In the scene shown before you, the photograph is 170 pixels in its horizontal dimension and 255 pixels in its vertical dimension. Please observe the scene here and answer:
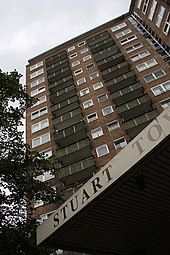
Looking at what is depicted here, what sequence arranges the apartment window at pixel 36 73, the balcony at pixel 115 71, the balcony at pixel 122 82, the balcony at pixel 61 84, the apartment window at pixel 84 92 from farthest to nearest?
1. the apartment window at pixel 36 73
2. the balcony at pixel 61 84
3. the apartment window at pixel 84 92
4. the balcony at pixel 115 71
5. the balcony at pixel 122 82

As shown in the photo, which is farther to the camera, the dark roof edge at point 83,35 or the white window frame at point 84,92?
the dark roof edge at point 83,35

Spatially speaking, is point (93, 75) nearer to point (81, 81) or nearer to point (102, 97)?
point (81, 81)

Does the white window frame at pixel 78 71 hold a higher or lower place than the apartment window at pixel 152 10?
lower

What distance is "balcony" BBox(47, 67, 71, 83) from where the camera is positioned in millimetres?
40700

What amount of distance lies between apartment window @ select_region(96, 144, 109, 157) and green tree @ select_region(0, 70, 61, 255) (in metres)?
13.6

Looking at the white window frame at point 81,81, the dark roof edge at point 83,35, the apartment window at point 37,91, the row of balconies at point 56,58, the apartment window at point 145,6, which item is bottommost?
the white window frame at point 81,81

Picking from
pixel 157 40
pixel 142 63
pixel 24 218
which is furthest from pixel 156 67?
pixel 24 218

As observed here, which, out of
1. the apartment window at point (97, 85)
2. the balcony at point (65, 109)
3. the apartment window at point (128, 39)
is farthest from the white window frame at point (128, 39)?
the balcony at point (65, 109)

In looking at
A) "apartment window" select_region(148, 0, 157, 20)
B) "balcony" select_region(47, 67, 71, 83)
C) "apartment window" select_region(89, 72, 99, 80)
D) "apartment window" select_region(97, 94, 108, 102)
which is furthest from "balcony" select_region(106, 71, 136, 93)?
"apartment window" select_region(148, 0, 157, 20)

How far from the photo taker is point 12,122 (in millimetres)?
12508

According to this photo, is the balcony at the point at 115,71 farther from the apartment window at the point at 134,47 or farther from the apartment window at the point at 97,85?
the apartment window at the point at 134,47

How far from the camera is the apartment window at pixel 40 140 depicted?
31352mm

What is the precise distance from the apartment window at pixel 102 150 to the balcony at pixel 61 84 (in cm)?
1346

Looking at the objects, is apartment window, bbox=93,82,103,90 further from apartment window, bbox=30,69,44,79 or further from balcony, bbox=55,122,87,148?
apartment window, bbox=30,69,44,79
